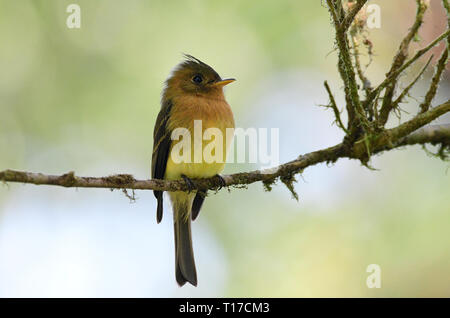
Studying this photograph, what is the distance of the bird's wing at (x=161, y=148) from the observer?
4266 millimetres

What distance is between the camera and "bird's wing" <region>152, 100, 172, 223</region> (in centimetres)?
427

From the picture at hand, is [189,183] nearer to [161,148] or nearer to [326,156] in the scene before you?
[161,148]

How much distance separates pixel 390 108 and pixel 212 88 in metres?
1.91

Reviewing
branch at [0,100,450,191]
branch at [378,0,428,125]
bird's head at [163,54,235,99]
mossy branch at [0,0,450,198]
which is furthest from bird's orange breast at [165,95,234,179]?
branch at [378,0,428,125]

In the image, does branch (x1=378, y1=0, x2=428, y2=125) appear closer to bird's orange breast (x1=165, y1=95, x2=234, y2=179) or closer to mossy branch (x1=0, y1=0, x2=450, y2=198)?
mossy branch (x1=0, y1=0, x2=450, y2=198)

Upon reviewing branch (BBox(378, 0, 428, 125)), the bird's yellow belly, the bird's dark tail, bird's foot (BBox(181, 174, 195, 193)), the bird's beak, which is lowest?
the bird's dark tail

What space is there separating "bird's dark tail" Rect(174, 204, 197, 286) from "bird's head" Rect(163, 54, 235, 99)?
3.39ft

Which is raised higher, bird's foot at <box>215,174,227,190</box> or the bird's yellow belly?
the bird's yellow belly

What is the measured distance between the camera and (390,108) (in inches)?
120

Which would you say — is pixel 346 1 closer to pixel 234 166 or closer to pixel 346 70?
pixel 346 70

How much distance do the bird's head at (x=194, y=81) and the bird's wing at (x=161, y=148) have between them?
0.72ft

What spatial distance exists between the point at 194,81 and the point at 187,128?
0.68 meters

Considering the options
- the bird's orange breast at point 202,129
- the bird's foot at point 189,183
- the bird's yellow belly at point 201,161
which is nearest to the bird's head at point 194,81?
the bird's orange breast at point 202,129

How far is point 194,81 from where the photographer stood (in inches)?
184
